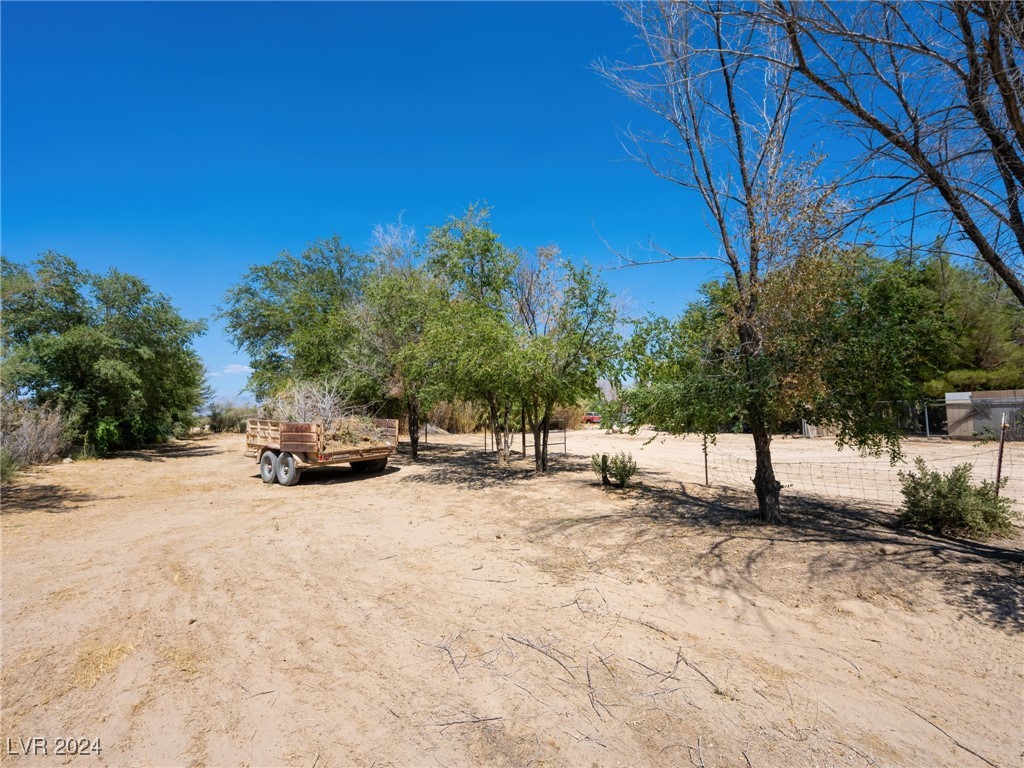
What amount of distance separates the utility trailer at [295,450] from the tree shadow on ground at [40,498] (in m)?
3.35

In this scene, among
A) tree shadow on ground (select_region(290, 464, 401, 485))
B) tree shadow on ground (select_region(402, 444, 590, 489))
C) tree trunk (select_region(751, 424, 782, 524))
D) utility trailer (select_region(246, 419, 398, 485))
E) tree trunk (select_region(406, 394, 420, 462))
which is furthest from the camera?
tree trunk (select_region(406, 394, 420, 462))

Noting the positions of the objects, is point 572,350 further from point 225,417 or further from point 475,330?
point 225,417

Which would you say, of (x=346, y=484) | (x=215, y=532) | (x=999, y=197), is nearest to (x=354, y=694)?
(x=215, y=532)

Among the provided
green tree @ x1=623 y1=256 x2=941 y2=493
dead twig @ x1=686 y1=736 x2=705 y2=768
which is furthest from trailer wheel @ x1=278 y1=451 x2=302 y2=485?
dead twig @ x1=686 y1=736 x2=705 y2=768

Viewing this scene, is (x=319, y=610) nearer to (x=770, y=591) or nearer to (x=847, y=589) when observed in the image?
(x=770, y=591)

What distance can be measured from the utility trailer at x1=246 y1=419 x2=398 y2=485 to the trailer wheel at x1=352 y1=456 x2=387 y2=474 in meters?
0.15

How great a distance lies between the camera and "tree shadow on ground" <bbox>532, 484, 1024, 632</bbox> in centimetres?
441

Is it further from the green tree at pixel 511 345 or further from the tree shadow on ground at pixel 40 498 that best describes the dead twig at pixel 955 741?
the tree shadow on ground at pixel 40 498

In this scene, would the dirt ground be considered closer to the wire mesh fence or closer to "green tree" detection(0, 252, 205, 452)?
the wire mesh fence

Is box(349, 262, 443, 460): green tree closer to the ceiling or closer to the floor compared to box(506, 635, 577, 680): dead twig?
closer to the ceiling

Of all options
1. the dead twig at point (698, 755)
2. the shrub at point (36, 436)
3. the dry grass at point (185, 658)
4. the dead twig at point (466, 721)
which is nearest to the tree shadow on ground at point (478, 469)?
the dry grass at point (185, 658)

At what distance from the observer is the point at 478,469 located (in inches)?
540

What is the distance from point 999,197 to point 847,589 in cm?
377

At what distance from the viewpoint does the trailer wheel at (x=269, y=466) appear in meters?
11.8
